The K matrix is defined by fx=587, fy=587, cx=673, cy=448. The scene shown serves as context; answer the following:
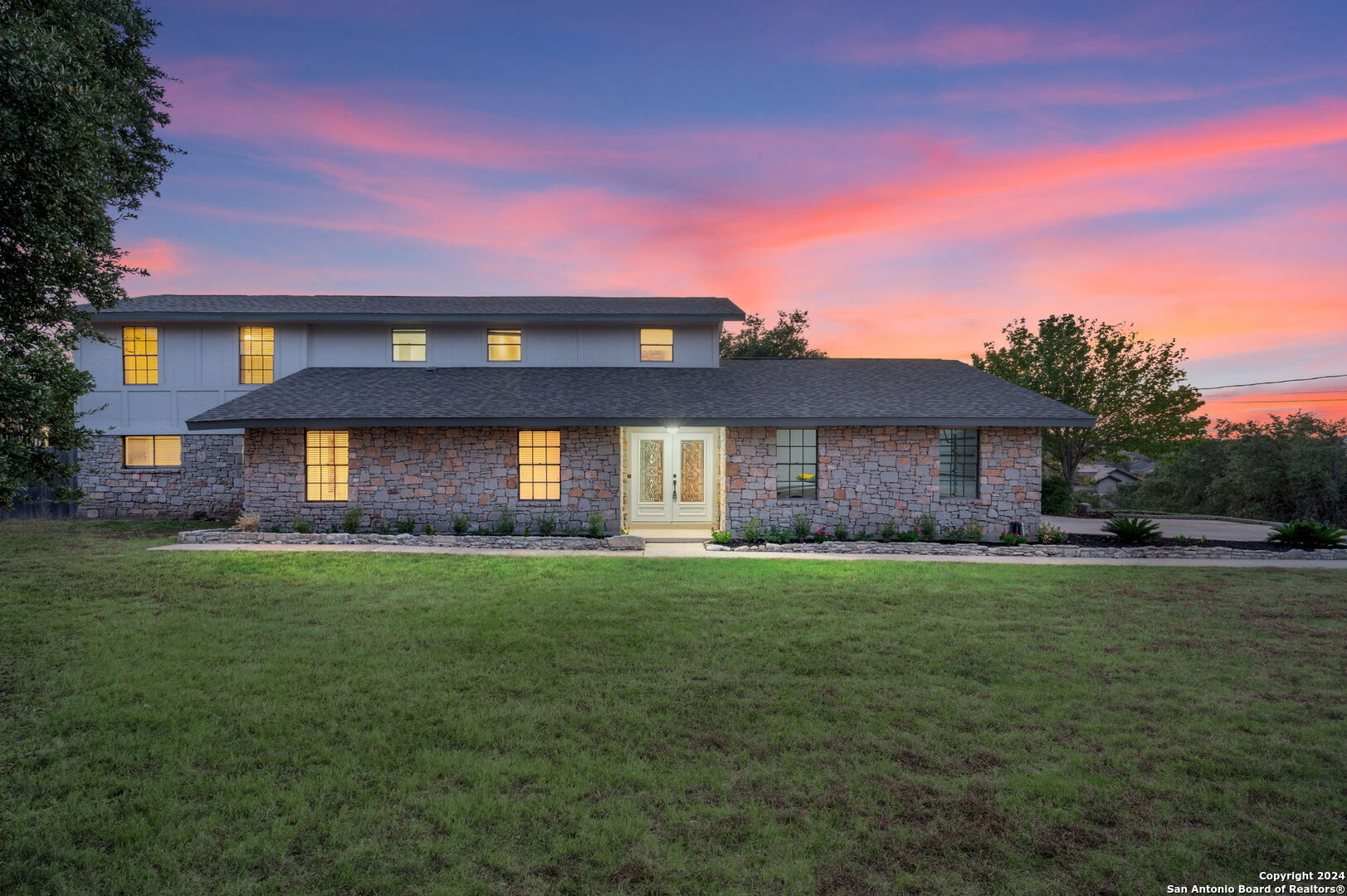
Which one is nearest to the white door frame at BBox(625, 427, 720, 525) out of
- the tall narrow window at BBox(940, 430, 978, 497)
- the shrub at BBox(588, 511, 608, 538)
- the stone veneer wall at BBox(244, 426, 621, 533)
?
the stone veneer wall at BBox(244, 426, 621, 533)

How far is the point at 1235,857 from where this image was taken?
3.12 meters

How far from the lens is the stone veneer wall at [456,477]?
13.9 meters

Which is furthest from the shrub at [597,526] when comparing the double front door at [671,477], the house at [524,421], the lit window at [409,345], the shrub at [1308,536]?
the shrub at [1308,536]

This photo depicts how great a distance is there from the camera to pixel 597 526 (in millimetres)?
13336

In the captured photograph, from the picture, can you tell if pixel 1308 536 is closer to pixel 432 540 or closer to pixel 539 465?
pixel 539 465

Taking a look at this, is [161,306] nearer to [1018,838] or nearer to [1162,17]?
[1018,838]

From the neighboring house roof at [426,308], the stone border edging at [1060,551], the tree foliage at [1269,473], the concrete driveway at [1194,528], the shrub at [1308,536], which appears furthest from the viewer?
the tree foliage at [1269,473]

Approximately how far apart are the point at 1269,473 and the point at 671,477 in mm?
33964

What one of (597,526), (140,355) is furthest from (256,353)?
(597,526)

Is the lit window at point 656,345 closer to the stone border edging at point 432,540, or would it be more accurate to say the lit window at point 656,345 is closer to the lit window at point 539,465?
the lit window at point 539,465

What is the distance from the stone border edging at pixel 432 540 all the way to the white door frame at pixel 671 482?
251 centimetres

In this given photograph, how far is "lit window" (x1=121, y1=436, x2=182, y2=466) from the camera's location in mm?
16391

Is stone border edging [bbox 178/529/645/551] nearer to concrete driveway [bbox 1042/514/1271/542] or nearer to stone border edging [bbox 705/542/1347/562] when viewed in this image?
stone border edging [bbox 705/542/1347/562]

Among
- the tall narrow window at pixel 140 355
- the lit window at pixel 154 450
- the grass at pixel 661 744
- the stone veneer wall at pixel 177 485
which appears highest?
the tall narrow window at pixel 140 355
